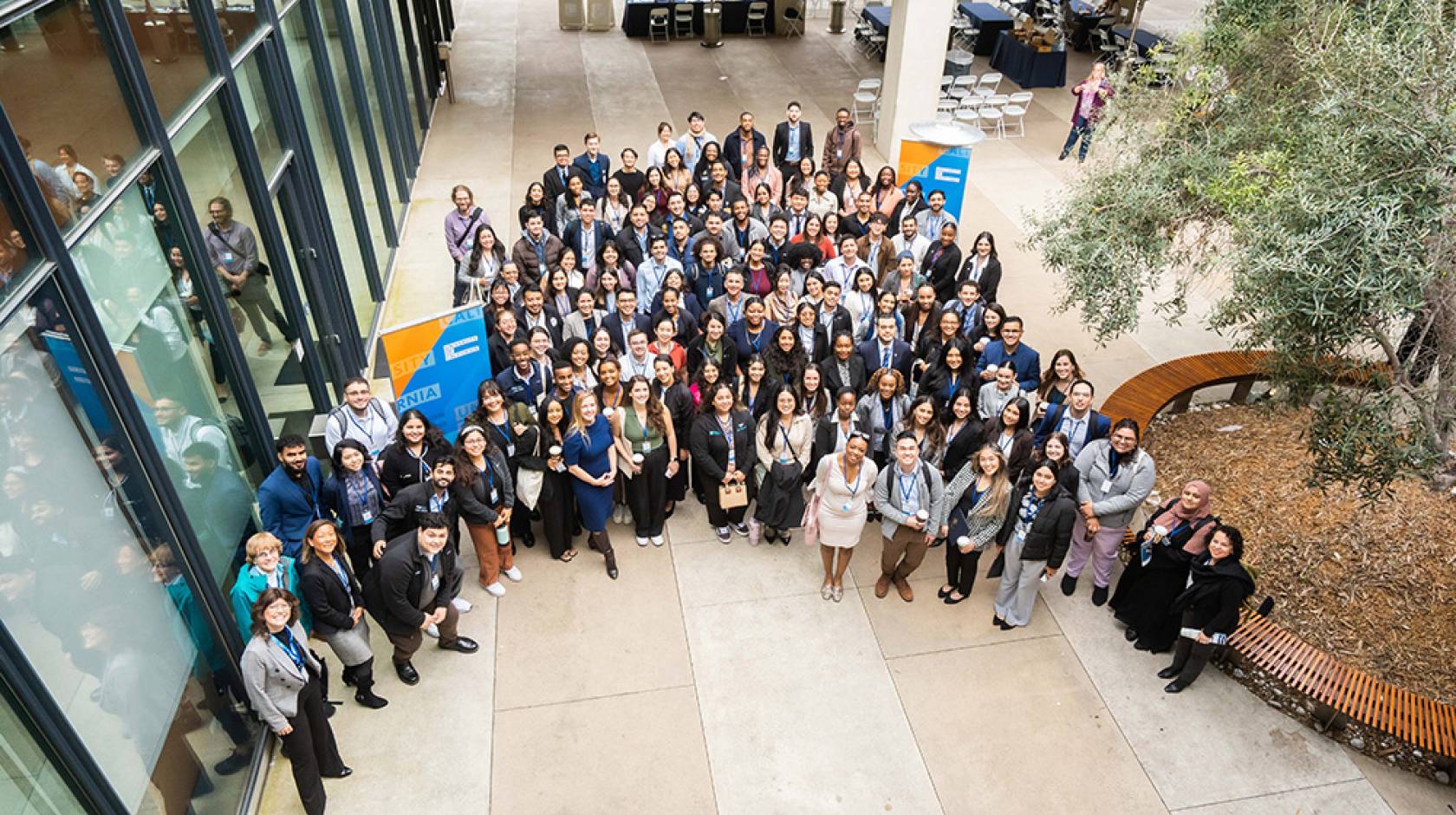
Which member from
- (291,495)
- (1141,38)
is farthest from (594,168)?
(1141,38)

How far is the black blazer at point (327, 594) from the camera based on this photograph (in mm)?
5496

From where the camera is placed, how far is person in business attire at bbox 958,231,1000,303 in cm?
930

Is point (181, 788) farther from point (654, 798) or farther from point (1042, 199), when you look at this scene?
point (1042, 199)

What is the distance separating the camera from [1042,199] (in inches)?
571

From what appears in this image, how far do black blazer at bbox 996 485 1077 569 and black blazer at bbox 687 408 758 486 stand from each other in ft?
6.63

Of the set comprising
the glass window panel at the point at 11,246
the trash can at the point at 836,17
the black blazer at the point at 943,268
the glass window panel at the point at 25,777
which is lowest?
the trash can at the point at 836,17

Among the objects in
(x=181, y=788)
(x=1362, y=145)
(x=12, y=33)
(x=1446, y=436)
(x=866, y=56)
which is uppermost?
(x=12, y=33)

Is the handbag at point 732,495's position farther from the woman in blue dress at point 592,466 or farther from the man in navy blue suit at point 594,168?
the man in navy blue suit at point 594,168

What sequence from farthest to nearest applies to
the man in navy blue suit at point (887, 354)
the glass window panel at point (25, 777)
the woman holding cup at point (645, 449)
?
1. the man in navy blue suit at point (887, 354)
2. the woman holding cup at point (645, 449)
3. the glass window panel at point (25, 777)

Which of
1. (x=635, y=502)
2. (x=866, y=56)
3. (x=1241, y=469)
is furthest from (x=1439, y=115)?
(x=866, y=56)

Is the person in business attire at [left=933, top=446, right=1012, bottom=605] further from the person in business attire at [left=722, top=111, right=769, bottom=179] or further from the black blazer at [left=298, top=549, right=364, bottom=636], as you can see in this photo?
the person in business attire at [left=722, top=111, right=769, bottom=179]

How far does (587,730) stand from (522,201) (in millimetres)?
9652

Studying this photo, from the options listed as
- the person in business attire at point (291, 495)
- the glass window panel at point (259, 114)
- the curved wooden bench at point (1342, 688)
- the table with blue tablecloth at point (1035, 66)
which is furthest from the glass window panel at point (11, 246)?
the table with blue tablecloth at point (1035, 66)

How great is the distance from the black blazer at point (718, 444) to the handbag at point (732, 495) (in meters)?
0.09
